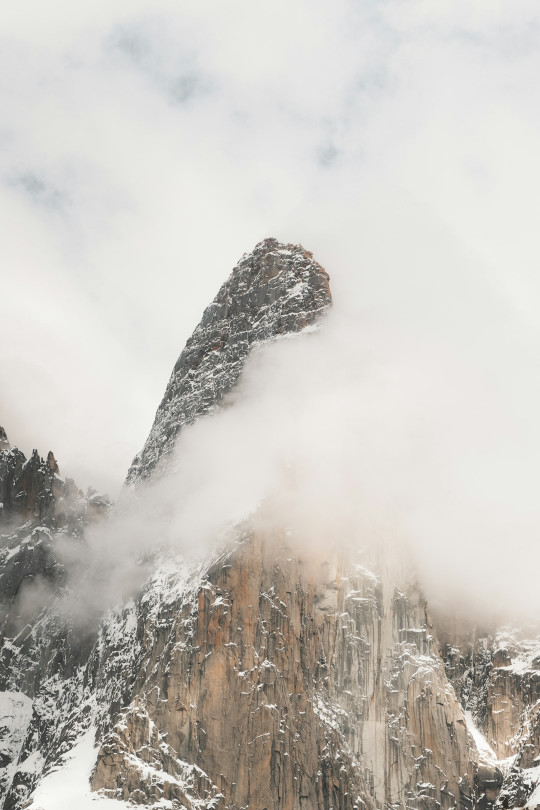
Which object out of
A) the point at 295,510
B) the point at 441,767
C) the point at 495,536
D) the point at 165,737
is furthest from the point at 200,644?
the point at 495,536

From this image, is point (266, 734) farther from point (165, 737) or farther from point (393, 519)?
point (393, 519)

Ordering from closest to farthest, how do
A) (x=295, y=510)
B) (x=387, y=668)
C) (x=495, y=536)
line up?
1. (x=387, y=668)
2. (x=295, y=510)
3. (x=495, y=536)

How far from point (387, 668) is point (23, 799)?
71.4 meters

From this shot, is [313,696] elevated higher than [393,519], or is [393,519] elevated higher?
[393,519]

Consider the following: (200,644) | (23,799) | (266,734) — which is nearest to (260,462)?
(200,644)

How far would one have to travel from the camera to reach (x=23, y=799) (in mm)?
187500

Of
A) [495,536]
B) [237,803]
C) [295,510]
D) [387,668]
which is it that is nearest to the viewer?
[237,803]

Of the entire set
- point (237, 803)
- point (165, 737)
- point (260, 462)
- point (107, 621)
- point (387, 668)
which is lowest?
point (237, 803)

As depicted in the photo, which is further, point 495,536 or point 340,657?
point 495,536

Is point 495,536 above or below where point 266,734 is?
above

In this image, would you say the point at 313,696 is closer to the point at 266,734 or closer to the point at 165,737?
the point at 266,734

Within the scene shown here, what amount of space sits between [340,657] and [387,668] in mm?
7548

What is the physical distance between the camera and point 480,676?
566 feet

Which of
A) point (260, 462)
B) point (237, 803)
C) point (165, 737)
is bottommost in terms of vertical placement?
point (237, 803)
